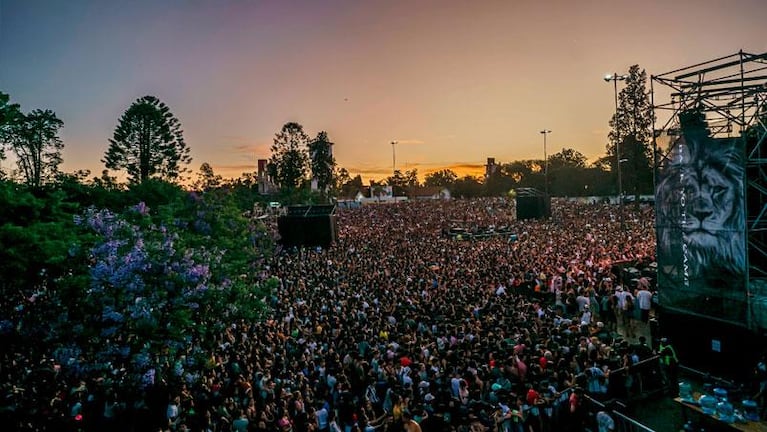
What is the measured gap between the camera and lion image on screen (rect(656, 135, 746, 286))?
10.5m

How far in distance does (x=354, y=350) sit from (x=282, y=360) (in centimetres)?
161

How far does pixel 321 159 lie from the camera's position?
7238cm

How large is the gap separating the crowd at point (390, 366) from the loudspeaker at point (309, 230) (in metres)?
10.5

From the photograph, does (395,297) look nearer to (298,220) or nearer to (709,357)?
(709,357)

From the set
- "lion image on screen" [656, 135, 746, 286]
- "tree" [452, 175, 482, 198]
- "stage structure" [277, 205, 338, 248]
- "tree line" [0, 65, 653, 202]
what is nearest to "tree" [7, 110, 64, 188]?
"tree line" [0, 65, 653, 202]

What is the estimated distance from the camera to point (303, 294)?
17031mm

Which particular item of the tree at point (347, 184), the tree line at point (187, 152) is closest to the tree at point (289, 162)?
the tree line at point (187, 152)

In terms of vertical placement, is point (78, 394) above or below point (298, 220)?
below

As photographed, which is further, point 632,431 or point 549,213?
point 549,213

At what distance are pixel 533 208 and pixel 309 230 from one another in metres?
22.5

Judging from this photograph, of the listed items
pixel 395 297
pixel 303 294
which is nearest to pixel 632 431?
pixel 395 297

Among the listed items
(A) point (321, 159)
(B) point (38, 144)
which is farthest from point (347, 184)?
(B) point (38, 144)

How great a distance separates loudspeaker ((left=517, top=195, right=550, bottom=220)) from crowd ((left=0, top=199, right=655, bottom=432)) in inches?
980

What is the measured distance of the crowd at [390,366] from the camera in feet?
27.3
